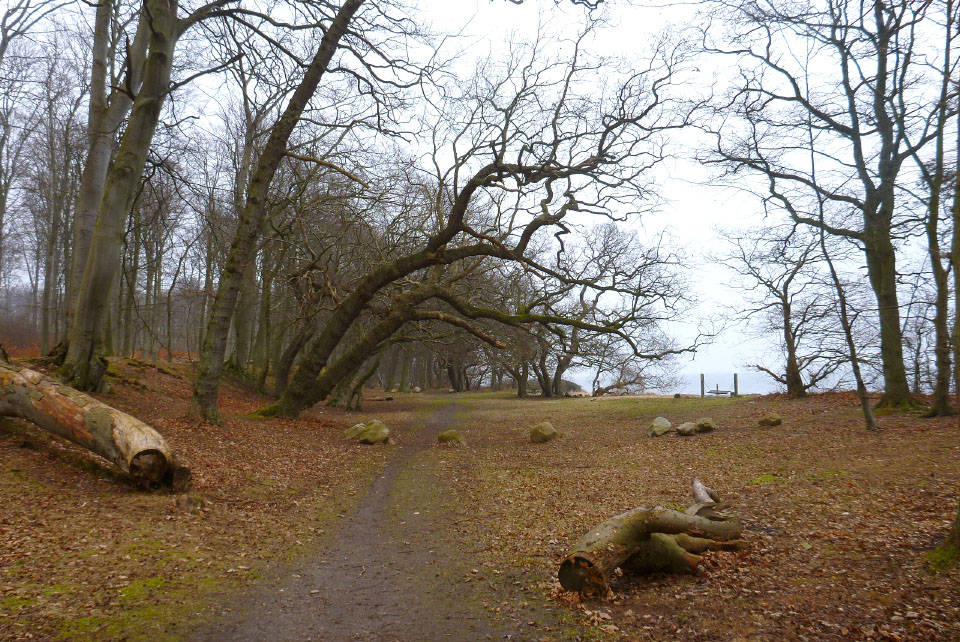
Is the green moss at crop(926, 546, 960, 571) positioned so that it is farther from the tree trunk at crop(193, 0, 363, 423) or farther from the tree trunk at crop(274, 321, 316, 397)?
the tree trunk at crop(274, 321, 316, 397)

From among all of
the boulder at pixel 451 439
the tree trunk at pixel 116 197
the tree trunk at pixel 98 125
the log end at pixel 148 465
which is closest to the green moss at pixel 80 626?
the log end at pixel 148 465

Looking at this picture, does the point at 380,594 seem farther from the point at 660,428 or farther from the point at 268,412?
the point at 660,428

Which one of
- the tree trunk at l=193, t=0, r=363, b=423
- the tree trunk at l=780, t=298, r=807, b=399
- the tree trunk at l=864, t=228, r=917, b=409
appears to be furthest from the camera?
the tree trunk at l=780, t=298, r=807, b=399

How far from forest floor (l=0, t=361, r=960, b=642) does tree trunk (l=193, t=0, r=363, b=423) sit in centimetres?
78

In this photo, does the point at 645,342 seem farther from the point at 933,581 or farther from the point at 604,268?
the point at 933,581

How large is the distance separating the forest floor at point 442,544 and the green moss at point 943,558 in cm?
9

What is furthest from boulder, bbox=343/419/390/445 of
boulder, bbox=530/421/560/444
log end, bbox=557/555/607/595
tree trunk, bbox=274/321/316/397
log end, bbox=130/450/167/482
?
log end, bbox=557/555/607/595

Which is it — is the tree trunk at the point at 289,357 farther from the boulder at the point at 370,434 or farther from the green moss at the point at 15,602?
the green moss at the point at 15,602

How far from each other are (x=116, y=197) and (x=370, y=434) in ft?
23.8

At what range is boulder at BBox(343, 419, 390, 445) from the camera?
1364 cm

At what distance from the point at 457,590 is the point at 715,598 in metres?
2.10

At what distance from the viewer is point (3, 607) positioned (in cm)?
366

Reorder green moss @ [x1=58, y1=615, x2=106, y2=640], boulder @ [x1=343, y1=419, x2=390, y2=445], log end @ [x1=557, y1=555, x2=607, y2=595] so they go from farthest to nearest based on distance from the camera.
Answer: boulder @ [x1=343, y1=419, x2=390, y2=445]
log end @ [x1=557, y1=555, x2=607, y2=595]
green moss @ [x1=58, y1=615, x2=106, y2=640]

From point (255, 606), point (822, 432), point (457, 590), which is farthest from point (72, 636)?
point (822, 432)
